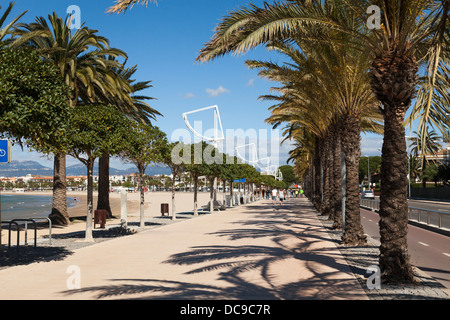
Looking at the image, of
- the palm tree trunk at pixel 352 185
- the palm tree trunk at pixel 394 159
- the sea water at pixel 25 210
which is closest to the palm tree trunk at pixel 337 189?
the palm tree trunk at pixel 352 185

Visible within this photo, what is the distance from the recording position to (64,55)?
792 inches

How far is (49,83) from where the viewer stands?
9961 mm

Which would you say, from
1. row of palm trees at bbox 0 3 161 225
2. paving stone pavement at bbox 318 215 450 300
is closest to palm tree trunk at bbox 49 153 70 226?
row of palm trees at bbox 0 3 161 225

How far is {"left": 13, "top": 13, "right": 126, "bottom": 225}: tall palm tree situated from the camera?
19766mm

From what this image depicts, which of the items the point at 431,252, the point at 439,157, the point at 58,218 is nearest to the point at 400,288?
the point at 431,252

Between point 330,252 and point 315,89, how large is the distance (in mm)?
7016

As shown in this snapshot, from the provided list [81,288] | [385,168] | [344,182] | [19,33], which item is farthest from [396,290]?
[19,33]

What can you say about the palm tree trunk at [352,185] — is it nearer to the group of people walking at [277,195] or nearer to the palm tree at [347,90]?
the palm tree at [347,90]

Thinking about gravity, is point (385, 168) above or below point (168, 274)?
above

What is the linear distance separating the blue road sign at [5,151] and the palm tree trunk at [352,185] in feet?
30.1

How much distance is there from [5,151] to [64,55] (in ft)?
38.6

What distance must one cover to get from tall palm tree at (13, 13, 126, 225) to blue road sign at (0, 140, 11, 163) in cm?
997

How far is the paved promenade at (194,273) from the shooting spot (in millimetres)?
7070

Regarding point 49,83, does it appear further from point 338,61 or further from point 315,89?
point 315,89
